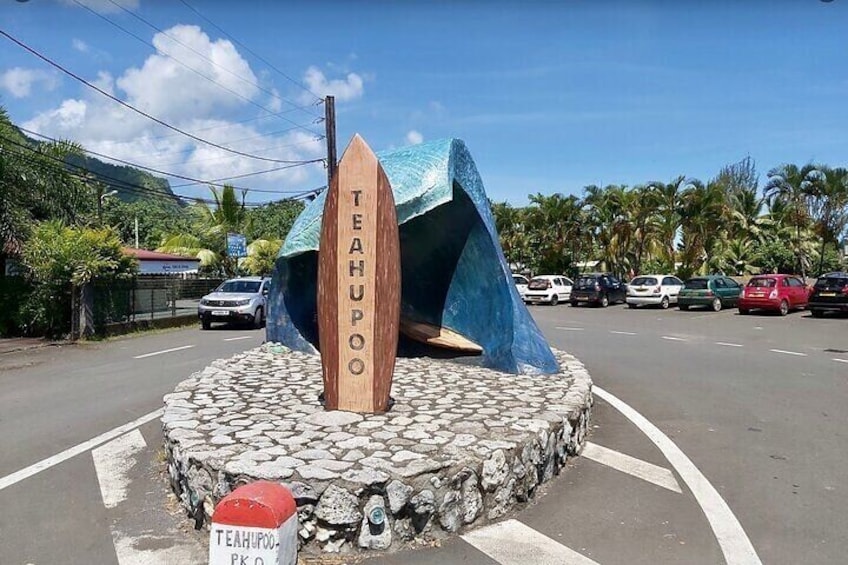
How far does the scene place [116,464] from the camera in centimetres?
645

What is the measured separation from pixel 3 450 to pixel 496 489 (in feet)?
16.9

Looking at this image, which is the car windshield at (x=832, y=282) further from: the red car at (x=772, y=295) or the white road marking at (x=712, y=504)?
the white road marking at (x=712, y=504)

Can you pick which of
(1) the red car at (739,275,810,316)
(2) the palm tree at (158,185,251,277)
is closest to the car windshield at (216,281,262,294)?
(2) the palm tree at (158,185,251,277)

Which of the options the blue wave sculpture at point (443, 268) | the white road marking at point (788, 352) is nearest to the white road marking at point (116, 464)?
the blue wave sculpture at point (443, 268)

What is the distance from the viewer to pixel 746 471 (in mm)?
6156

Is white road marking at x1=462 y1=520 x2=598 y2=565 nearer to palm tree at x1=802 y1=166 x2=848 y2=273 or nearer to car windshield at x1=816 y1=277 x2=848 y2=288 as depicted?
car windshield at x1=816 y1=277 x2=848 y2=288

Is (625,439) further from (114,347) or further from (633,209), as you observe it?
(633,209)

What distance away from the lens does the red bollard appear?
327 centimetres

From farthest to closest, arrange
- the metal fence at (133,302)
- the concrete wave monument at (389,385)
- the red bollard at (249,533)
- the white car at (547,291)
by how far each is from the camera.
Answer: the white car at (547,291)
the metal fence at (133,302)
the concrete wave monument at (389,385)
the red bollard at (249,533)

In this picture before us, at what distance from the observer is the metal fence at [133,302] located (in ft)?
59.3

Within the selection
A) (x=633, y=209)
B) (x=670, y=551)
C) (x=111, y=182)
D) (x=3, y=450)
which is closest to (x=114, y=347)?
(x=3, y=450)

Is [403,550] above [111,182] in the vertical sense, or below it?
below

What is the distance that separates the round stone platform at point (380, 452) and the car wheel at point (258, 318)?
13.5 m

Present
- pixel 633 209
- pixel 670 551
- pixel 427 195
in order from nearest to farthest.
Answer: pixel 670 551 < pixel 427 195 < pixel 633 209
